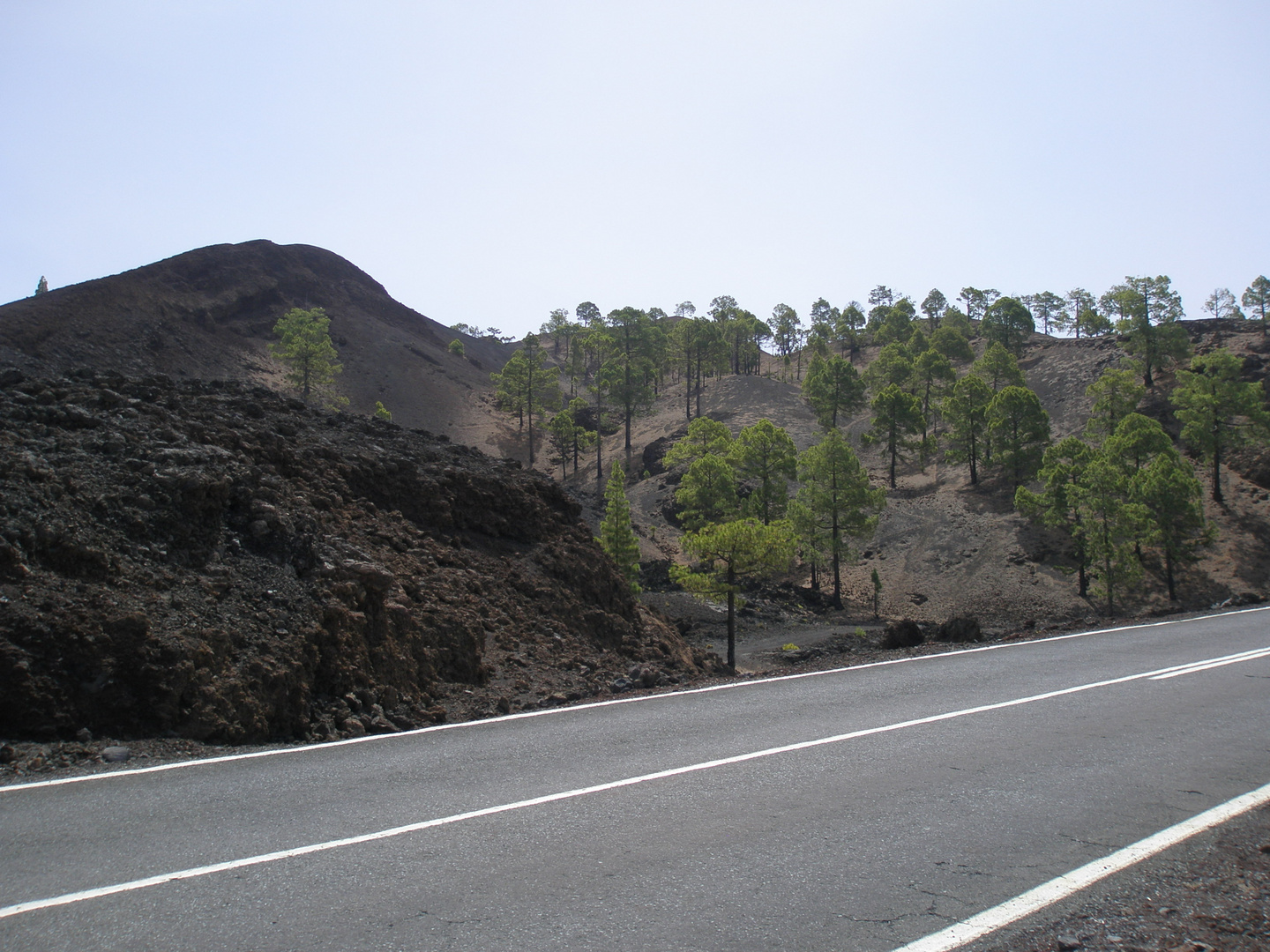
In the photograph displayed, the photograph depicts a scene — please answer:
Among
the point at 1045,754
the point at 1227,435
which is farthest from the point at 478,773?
the point at 1227,435

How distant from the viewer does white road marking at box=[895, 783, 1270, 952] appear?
3.99 metres

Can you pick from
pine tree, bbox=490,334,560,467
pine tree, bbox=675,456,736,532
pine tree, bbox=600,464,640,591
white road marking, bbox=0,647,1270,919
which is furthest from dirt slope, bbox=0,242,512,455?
white road marking, bbox=0,647,1270,919

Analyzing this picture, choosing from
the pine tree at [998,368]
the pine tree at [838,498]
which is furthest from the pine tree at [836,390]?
the pine tree at [838,498]

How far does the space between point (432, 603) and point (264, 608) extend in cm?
345

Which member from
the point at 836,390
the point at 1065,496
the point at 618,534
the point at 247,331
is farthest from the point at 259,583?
the point at 247,331

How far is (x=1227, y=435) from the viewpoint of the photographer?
45.6 meters

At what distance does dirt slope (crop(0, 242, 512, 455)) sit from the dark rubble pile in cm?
4988

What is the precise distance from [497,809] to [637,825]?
1139 mm

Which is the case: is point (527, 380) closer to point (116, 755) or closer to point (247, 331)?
point (247, 331)

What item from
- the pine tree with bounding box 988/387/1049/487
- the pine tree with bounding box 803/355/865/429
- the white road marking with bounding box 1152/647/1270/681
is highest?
the pine tree with bounding box 803/355/865/429

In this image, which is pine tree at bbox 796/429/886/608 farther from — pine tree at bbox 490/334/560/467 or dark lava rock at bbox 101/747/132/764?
dark lava rock at bbox 101/747/132/764

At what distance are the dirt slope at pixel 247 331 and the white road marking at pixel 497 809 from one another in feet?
198

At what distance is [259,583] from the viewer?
10352mm

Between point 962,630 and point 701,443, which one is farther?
point 701,443
